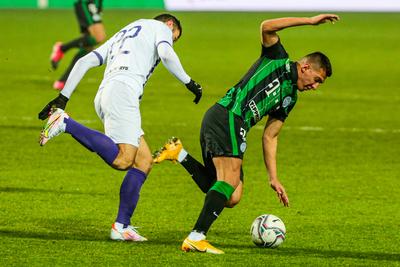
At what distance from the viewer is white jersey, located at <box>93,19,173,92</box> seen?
9.62 meters

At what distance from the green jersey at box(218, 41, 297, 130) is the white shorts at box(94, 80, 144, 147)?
30.6 inches

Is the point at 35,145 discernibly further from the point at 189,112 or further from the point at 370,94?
the point at 370,94

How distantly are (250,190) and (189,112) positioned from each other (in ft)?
21.7

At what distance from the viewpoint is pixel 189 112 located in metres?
18.8

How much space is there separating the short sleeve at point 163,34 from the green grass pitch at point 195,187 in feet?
5.16

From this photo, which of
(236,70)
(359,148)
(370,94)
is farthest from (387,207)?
(236,70)

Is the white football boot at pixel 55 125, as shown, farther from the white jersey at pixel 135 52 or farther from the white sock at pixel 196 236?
the white sock at pixel 196 236

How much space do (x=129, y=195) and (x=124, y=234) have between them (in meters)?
0.32

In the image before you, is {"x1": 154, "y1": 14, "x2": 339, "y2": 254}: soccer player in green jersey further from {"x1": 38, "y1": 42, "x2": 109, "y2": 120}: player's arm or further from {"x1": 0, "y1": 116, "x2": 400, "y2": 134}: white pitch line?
{"x1": 0, "y1": 116, "x2": 400, "y2": 134}: white pitch line

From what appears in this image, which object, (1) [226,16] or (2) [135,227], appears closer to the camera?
(2) [135,227]

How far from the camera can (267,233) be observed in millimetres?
9320

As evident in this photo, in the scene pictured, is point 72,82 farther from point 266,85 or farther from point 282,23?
point 282,23

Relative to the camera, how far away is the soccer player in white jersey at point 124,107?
9.43 metres

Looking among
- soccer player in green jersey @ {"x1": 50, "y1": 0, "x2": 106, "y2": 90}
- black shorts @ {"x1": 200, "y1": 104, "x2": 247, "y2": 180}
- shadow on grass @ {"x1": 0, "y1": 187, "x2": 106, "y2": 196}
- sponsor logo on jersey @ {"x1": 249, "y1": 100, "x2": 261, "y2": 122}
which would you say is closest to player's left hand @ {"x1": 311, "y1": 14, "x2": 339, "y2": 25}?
sponsor logo on jersey @ {"x1": 249, "y1": 100, "x2": 261, "y2": 122}
